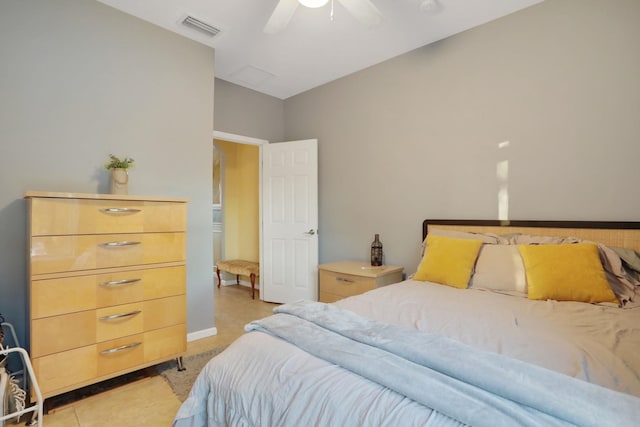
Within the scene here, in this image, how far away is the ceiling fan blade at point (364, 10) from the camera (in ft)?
6.39

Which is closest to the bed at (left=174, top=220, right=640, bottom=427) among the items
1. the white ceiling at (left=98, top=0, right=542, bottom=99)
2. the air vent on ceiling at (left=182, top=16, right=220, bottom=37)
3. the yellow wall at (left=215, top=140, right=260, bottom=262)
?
the white ceiling at (left=98, top=0, right=542, bottom=99)

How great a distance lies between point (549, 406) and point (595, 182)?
2121mm

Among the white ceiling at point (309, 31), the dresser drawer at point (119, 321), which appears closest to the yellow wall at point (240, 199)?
the white ceiling at point (309, 31)

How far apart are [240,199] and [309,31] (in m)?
3.08

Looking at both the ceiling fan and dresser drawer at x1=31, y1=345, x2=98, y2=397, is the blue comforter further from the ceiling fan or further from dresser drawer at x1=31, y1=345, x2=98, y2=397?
the ceiling fan

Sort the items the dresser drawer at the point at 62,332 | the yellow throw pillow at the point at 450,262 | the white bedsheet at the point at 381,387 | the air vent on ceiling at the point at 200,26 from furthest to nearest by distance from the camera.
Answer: the air vent on ceiling at the point at 200,26
the yellow throw pillow at the point at 450,262
the dresser drawer at the point at 62,332
the white bedsheet at the point at 381,387

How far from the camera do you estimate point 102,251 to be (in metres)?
1.95

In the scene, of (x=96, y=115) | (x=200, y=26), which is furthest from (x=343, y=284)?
(x=200, y=26)

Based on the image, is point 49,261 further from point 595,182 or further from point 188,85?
point 595,182

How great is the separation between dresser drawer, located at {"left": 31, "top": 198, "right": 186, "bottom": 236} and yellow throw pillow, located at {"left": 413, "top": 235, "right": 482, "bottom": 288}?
1.79 meters

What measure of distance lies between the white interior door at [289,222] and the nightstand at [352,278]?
0.55m

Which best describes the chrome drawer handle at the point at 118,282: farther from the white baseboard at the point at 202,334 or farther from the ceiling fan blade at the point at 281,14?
the ceiling fan blade at the point at 281,14

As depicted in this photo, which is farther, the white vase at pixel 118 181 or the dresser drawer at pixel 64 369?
the white vase at pixel 118 181

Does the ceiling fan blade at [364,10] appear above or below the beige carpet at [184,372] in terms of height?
above
